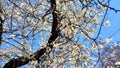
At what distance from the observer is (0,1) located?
609 centimetres

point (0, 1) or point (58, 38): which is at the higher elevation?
point (0, 1)

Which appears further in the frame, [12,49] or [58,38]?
[12,49]

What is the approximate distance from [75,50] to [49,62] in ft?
1.72

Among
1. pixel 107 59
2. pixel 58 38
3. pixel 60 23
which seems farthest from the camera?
pixel 58 38

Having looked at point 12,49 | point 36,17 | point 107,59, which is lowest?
point 107,59

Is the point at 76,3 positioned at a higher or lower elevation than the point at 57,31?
higher

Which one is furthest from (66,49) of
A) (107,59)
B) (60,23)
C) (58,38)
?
(107,59)

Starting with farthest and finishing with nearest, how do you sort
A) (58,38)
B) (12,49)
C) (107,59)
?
(12,49) < (58,38) < (107,59)

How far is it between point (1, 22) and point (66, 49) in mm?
1331

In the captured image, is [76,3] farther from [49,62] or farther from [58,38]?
[49,62]

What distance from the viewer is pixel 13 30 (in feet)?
22.5

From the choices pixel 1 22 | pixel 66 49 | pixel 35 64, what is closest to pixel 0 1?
pixel 1 22

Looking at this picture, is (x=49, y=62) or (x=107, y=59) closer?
(x=107, y=59)

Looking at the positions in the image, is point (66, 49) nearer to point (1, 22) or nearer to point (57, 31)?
point (57, 31)
